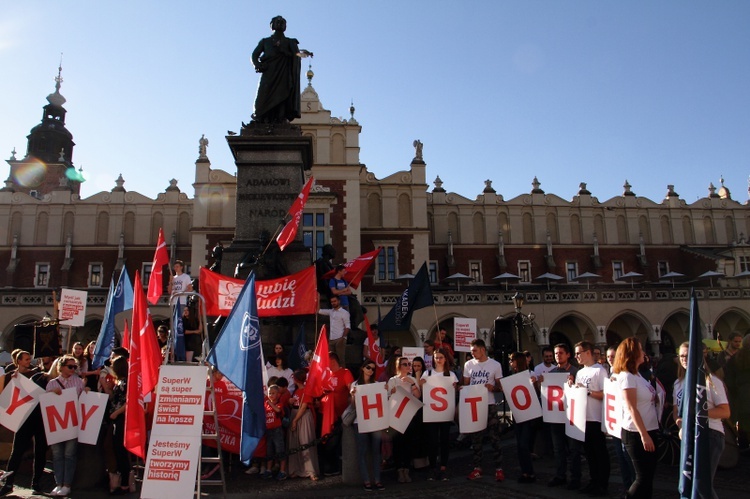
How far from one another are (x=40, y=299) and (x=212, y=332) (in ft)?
84.7

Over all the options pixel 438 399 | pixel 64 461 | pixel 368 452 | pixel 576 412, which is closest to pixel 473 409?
pixel 438 399

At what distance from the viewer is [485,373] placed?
7.26m

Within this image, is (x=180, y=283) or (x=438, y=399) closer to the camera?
(x=438, y=399)

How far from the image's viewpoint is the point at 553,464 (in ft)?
26.4

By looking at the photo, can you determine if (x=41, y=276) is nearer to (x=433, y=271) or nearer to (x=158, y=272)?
(x=433, y=271)

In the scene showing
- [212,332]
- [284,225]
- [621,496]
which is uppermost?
[284,225]

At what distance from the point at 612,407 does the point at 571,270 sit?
37.4 m

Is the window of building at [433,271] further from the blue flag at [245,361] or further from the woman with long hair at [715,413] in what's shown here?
the woman with long hair at [715,413]

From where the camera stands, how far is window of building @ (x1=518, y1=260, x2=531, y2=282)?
132 ft

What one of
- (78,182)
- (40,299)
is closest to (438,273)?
(40,299)

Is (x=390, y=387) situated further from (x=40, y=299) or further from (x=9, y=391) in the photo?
(x=40, y=299)

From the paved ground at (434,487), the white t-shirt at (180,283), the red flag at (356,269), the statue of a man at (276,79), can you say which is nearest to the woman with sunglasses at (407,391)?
the paved ground at (434,487)

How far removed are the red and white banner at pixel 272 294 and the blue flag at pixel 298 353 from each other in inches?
14.1

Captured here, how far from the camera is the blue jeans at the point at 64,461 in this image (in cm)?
650
